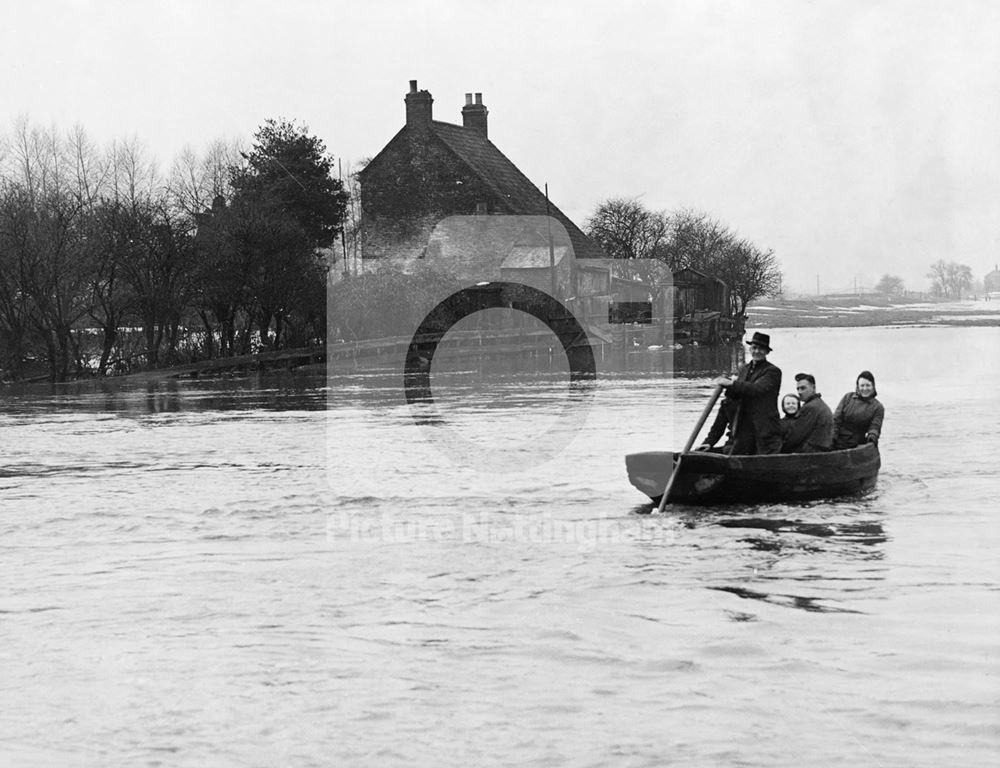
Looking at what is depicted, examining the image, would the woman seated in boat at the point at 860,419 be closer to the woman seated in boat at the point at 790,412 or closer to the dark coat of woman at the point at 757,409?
the woman seated in boat at the point at 790,412

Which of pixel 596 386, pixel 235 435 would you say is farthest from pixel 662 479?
pixel 596 386

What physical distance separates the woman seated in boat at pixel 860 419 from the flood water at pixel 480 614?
83cm

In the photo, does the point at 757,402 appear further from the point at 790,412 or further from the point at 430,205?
the point at 430,205

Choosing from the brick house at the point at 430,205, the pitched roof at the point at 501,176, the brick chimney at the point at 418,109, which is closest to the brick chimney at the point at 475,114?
the pitched roof at the point at 501,176

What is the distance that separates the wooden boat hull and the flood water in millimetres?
324

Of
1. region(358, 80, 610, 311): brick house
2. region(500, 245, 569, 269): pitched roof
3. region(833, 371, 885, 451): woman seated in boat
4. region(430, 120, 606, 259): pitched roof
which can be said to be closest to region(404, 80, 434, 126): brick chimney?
region(358, 80, 610, 311): brick house

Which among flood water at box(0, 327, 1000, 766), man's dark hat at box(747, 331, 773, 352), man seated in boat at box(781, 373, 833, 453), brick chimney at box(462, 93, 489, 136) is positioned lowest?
flood water at box(0, 327, 1000, 766)

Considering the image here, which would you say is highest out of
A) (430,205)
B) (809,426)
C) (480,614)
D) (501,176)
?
(501,176)

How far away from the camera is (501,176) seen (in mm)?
80875

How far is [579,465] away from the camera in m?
22.8

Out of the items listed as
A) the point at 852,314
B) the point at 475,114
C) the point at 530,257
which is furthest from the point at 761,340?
the point at 852,314

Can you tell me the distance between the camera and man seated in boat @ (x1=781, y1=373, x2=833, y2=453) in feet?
57.9

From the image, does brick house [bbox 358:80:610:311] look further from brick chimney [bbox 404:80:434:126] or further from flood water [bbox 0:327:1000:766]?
flood water [bbox 0:327:1000:766]

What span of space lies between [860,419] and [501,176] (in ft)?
208
